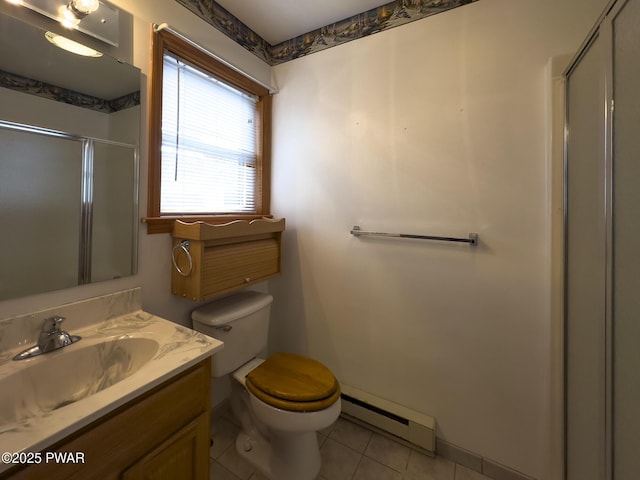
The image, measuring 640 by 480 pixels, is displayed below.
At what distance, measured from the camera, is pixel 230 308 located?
1.47 m

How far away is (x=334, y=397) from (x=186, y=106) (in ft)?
5.42

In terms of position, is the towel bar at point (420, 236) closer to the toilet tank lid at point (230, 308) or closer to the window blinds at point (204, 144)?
the toilet tank lid at point (230, 308)

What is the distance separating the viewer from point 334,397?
1255 mm

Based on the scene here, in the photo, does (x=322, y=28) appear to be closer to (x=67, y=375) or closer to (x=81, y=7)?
(x=81, y=7)

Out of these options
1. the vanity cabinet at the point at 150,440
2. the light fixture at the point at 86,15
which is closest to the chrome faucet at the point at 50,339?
the vanity cabinet at the point at 150,440

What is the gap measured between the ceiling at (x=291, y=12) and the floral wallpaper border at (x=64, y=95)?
2.78 feet

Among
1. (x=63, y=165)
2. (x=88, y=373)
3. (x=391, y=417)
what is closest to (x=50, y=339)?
(x=88, y=373)

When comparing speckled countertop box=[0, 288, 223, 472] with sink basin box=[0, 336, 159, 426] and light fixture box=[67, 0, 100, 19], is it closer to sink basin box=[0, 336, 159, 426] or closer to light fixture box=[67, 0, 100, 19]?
sink basin box=[0, 336, 159, 426]

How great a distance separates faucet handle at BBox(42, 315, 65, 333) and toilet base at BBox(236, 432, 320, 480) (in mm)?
1024

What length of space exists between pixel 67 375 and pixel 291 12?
2009 millimetres

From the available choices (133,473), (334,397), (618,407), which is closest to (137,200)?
(133,473)

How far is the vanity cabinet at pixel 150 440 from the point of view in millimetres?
640

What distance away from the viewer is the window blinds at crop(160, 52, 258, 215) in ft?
4.58

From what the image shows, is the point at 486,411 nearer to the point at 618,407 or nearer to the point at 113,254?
the point at 618,407
